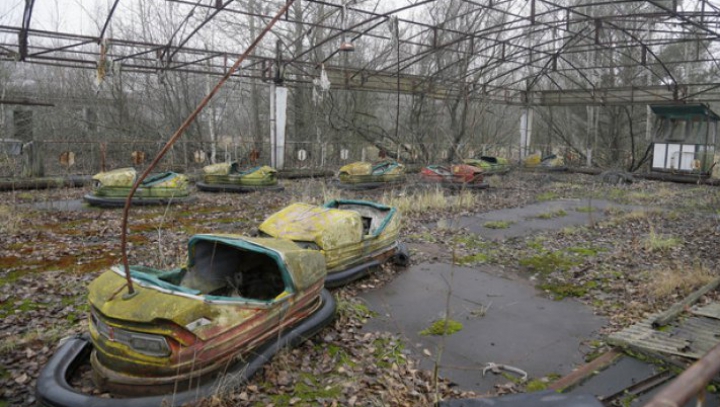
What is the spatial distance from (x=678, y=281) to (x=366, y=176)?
744 centimetres

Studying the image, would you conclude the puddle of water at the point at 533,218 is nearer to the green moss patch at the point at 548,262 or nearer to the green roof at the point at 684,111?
the green moss patch at the point at 548,262

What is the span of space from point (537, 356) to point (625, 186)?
11132 mm

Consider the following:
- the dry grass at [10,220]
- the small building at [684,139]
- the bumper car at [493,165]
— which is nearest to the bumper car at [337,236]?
the dry grass at [10,220]

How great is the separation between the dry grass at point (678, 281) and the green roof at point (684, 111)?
11.2 meters

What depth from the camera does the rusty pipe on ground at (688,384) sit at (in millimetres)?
767

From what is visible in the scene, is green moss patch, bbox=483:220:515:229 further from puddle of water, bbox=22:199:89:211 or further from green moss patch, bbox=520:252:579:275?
puddle of water, bbox=22:199:89:211

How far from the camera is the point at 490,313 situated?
379 cm

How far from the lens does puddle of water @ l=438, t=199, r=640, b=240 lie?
274 inches

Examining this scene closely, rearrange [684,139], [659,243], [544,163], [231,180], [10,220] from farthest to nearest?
[544,163] < [684,139] < [231,180] < [10,220] < [659,243]

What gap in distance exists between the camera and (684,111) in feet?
45.1

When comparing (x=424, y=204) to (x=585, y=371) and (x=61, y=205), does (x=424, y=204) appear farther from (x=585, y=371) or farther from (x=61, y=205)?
(x=61, y=205)

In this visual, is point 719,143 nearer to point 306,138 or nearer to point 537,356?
point 306,138

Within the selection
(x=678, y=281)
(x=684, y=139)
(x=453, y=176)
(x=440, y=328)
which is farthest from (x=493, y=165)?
(x=440, y=328)

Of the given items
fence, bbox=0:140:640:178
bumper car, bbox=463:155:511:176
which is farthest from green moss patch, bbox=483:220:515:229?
bumper car, bbox=463:155:511:176
